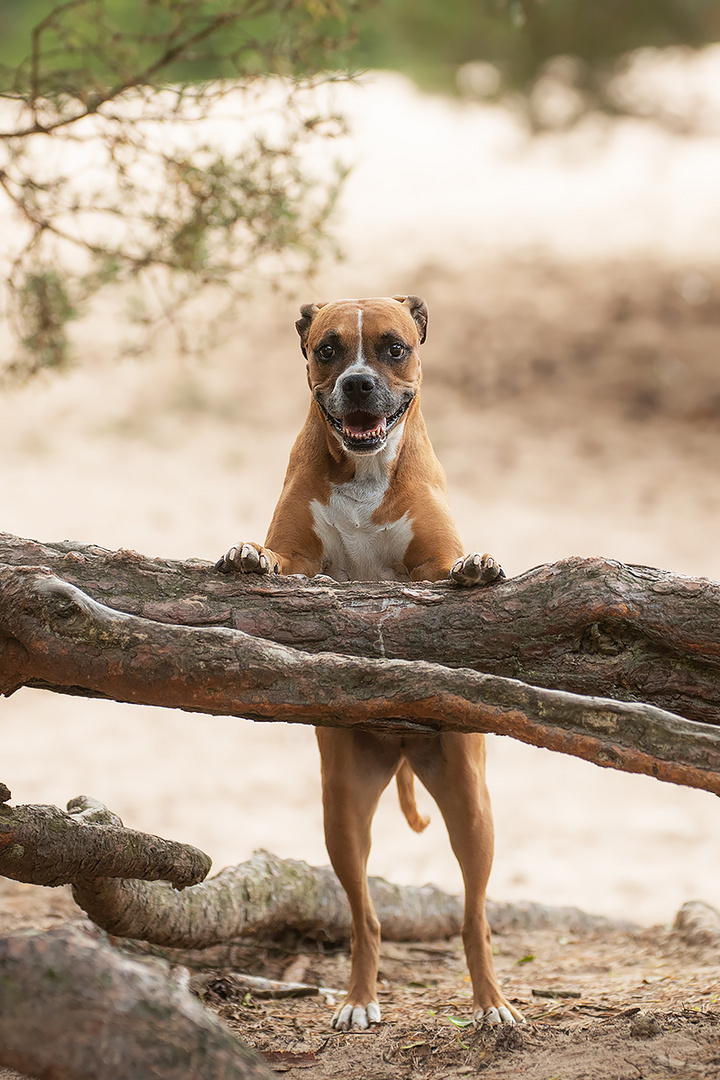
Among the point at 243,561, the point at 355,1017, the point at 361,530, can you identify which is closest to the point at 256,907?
the point at 355,1017

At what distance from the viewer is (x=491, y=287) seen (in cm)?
1446

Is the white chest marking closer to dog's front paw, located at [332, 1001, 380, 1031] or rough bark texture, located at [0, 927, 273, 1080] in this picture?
dog's front paw, located at [332, 1001, 380, 1031]

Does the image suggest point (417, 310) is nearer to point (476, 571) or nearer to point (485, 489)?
point (476, 571)

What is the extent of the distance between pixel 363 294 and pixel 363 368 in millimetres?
10444

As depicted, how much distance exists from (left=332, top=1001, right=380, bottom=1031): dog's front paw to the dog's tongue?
193 centimetres

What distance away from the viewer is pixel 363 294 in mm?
13828

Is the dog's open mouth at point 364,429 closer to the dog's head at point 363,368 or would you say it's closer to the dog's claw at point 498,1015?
the dog's head at point 363,368

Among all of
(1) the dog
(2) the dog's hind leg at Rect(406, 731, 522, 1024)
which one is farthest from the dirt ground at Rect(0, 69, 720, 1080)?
(1) the dog

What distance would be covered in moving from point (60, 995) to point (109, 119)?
3.91 m

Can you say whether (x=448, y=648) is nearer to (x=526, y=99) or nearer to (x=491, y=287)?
(x=491, y=287)

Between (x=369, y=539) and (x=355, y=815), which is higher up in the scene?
(x=369, y=539)

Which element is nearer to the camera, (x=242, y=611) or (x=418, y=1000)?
(x=242, y=611)

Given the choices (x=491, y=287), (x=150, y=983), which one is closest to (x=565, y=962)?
(x=150, y=983)

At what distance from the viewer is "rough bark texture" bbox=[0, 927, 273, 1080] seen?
1.59 meters
